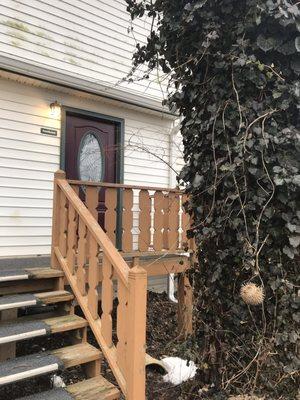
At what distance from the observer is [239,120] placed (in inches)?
106

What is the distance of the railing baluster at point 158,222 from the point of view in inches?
223

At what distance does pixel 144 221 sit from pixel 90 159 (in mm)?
1578

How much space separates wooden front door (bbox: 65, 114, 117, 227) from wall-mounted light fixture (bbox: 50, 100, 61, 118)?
0.73 ft

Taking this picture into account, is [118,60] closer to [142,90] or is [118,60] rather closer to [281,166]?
[142,90]

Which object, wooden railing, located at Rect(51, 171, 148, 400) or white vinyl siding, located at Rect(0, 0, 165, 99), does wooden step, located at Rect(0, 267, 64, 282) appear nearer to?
wooden railing, located at Rect(51, 171, 148, 400)

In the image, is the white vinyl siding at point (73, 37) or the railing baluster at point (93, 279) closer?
the railing baluster at point (93, 279)

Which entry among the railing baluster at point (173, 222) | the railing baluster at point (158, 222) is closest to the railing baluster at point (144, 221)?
the railing baluster at point (158, 222)

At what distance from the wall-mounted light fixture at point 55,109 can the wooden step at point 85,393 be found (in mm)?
3829

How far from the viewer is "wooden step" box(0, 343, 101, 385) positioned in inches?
117

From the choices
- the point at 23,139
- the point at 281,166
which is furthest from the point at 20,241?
the point at 281,166

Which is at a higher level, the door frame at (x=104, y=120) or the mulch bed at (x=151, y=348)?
the door frame at (x=104, y=120)

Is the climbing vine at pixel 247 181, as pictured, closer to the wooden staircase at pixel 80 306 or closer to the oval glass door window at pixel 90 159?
the wooden staircase at pixel 80 306

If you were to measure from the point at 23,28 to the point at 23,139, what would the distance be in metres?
1.52

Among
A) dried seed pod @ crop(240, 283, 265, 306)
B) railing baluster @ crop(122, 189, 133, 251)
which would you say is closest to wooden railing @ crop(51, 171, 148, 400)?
railing baluster @ crop(122, 189, 133, 251)
